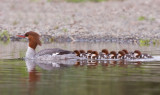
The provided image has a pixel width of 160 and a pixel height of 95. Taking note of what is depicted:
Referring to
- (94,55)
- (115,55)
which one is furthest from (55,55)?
(115,55)

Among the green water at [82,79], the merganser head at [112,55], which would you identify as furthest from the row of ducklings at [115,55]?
the green water at [82,79]

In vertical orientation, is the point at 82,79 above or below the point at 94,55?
below

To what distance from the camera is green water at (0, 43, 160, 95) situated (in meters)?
11.5

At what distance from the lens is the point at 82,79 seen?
13398 millimetres

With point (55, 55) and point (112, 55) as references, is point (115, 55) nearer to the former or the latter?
point (112, 55)

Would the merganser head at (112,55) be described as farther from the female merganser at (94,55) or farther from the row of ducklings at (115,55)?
the female merganser at (94,55)

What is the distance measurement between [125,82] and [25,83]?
2.50 meters

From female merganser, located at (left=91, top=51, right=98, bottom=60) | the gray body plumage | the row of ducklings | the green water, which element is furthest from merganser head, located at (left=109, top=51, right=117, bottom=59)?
the green water

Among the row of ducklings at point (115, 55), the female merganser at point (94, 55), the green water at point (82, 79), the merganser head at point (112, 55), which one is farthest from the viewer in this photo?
the female merganser at point (94, 55)

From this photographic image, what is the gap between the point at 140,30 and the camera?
31.0 meters

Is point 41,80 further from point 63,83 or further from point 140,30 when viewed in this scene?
point 140,30

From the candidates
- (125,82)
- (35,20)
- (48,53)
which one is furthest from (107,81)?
(35,20)

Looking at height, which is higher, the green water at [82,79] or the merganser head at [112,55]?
the merganser head at [112,55]

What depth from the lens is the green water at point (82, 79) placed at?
11.5m
